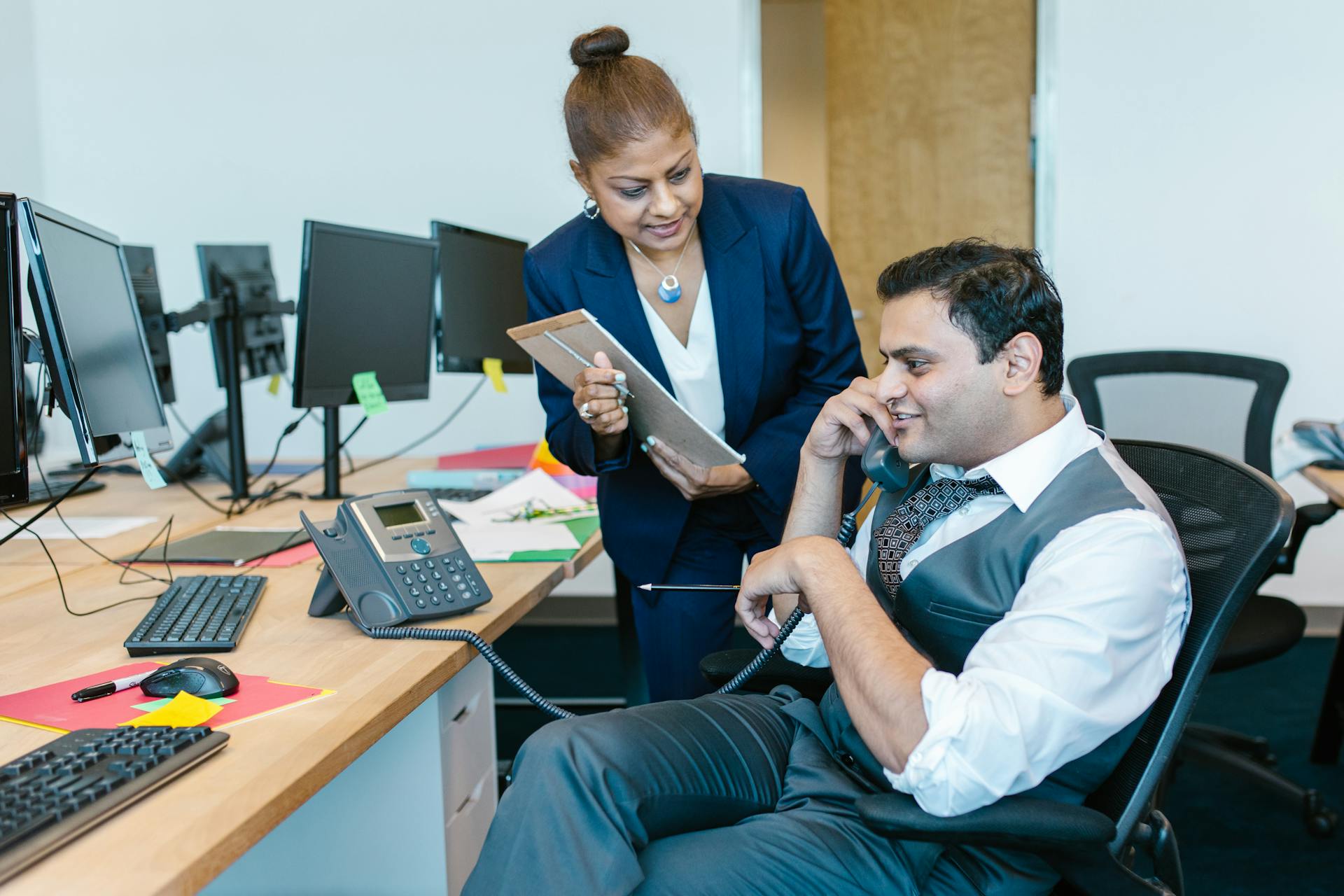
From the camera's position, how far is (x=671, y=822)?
1284 mm

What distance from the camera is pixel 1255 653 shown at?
2.25 m

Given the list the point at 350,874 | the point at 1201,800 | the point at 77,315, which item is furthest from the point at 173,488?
the point at 1201,800

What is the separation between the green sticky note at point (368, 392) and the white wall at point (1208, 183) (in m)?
2.43

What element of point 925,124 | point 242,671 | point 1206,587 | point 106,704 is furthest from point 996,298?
point 925,124

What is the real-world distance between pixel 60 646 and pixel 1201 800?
2.44 metres

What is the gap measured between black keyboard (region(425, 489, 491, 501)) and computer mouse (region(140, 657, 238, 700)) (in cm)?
126

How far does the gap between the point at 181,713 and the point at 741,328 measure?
3.43 ft

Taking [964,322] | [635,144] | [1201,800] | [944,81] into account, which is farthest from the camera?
[944,81]

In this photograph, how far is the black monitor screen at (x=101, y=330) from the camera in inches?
58.9

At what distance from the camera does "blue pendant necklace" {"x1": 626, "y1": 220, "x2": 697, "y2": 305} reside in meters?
1.89

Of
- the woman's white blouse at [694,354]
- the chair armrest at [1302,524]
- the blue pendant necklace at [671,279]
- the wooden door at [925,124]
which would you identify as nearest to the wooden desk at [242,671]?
the woman's white blouse at [694,354]

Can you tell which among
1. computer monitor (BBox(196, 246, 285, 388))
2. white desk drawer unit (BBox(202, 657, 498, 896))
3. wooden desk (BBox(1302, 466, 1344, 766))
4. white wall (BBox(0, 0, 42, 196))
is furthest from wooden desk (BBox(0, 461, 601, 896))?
white wall (BBox(0, 0, 42, 196))

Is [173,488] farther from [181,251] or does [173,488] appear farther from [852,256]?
[852,256]

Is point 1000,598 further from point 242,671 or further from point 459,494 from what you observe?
point 459,494
